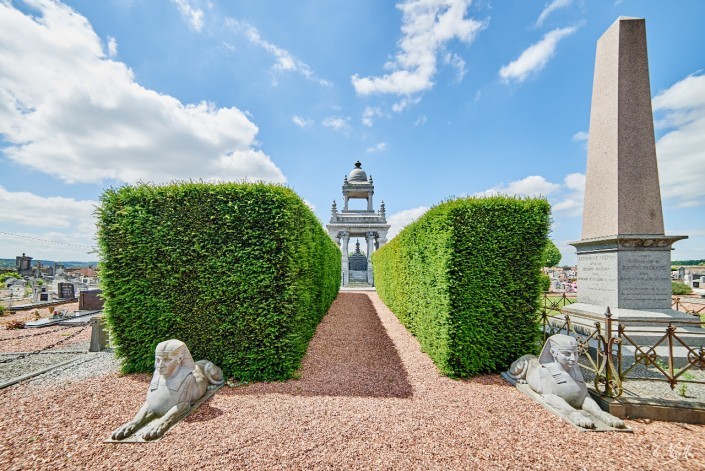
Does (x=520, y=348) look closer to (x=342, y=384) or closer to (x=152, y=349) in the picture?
(x=342, y=384)

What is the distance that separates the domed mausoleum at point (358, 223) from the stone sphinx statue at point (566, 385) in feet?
82.6

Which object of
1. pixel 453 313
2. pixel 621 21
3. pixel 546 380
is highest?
pixel 621 21

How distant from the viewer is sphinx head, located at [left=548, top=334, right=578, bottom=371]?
425 cm

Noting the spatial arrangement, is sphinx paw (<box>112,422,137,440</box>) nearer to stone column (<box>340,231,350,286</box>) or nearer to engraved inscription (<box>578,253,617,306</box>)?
engraved inscription (<box>578,253,617,306</box>)

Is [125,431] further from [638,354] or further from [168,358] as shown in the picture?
[638,354]

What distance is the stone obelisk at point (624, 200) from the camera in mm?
6422

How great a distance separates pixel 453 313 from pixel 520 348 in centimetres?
161

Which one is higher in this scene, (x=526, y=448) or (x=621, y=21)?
(x=621, y=21)

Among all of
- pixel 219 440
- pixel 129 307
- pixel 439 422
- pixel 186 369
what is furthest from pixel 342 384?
pixel 129 307

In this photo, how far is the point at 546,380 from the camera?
4473mm

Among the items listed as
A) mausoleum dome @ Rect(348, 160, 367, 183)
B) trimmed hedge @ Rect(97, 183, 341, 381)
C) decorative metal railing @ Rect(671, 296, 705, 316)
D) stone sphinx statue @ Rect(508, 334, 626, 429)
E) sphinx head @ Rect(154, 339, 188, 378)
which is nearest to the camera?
stone sphinx statue @ Rect(508, 334, 626, 429)

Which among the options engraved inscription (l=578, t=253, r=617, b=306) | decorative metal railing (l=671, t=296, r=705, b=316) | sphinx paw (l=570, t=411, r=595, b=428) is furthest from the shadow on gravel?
decorative metal railing (l=671, t=296, r=705, b=316)

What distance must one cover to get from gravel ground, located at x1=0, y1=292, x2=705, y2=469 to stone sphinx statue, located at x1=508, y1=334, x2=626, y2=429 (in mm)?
204

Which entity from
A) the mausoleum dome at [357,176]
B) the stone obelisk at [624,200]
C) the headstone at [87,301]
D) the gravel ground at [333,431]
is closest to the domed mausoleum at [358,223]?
the mausoleum dome at [357,176]
